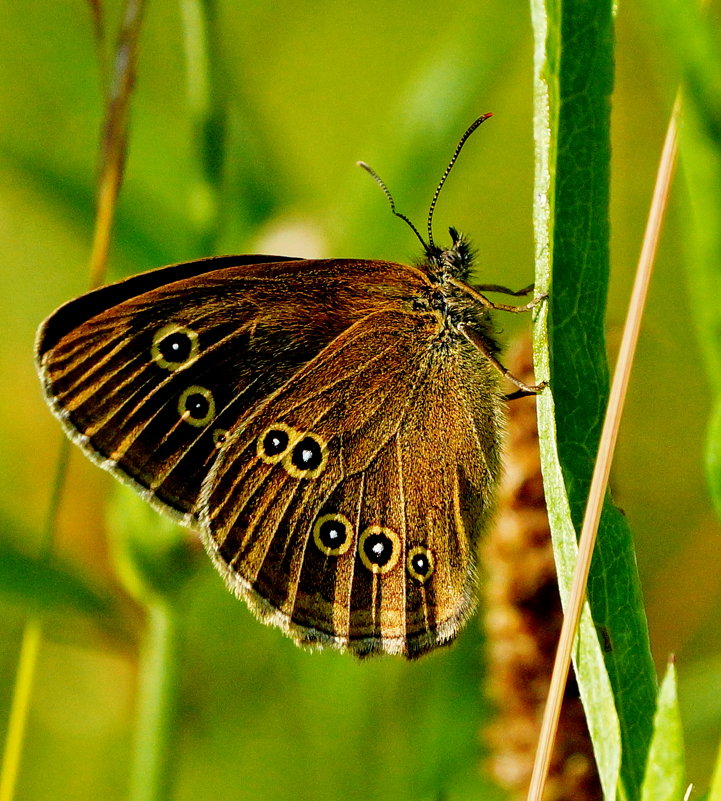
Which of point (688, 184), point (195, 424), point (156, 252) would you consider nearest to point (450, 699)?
point (195, 424)

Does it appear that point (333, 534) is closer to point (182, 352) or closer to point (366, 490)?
point (366, 490)

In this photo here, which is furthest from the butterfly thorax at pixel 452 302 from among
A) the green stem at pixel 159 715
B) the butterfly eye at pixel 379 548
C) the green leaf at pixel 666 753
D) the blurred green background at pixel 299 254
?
the green leaf at pixel 666 753

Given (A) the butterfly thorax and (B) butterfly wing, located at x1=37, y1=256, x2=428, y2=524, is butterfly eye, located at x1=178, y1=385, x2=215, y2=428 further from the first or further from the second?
(A) the butterfly thorax

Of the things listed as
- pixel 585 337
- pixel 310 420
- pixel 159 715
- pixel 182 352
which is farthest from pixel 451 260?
pixel 159 715

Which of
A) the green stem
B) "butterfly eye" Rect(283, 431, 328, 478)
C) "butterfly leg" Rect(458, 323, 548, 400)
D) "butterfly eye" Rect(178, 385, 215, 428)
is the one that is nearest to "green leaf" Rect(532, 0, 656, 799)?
"butterfly leg" Rect(458, 323, 548, 400)

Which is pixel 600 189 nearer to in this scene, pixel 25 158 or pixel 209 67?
pixel 209 67

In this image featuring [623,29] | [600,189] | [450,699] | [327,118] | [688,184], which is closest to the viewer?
[688,184]
